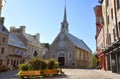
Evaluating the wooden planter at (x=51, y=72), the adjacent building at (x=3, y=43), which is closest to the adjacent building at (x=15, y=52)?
the adjacent building at (x=3, y=43)

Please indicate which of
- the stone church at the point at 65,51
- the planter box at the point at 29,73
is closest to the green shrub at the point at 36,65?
the planter box at the point at 29,73

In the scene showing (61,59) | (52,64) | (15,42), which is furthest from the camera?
(61,59)

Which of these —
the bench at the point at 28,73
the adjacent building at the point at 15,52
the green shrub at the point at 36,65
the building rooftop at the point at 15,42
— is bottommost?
the bench at the point at 28,73

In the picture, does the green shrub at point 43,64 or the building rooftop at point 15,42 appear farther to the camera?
the building rooftop at point 15,42

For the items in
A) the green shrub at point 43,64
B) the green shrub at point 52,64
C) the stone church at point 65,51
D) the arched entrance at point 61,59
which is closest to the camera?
the green shrub at point 43,64

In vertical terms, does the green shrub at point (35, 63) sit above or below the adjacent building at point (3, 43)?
below

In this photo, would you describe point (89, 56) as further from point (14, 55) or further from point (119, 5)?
point (119, 5)

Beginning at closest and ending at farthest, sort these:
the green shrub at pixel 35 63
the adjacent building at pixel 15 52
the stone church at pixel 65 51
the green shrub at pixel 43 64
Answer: the green shrub at pixel 35 63 → the green shrub at pixel 43 64 → the adjacent building at pixel 15 52 → the stone church at pixel 65 51

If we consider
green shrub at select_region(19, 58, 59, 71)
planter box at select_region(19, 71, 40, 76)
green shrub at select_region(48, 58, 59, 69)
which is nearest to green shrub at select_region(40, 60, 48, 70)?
green shrub at select_region(19, 58, 59, 71)

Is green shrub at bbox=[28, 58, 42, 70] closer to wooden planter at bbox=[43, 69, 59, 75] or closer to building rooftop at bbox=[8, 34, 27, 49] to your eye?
wooden planter at bbox=[43, 69, 59, 75]

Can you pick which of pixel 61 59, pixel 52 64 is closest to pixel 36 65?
pixel 52 64

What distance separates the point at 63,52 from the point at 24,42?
12328 millimetres

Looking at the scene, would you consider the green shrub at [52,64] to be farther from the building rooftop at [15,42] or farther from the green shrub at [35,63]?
the building rooftop at [15,42]

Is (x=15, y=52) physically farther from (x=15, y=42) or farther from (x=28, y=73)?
(x=28, y=73)
